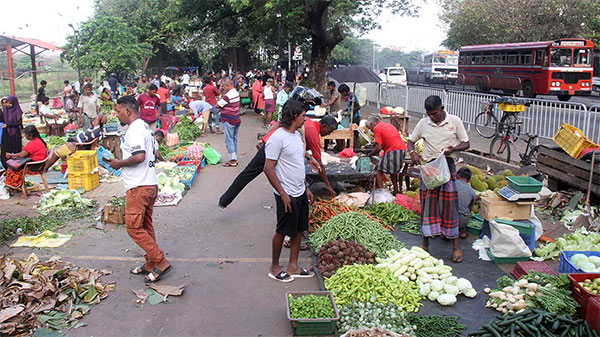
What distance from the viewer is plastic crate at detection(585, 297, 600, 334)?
410cm

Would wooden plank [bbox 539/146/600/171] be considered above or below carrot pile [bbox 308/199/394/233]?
above

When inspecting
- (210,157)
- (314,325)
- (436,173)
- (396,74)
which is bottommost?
(314,325)

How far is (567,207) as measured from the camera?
7.89 metres

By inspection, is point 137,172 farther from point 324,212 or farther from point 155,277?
point 324,212

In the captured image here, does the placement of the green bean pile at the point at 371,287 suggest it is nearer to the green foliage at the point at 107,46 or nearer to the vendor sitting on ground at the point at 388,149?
the vendor sitting on ground at the point at 388,149

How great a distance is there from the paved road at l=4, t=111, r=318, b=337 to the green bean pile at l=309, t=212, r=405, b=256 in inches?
14.7

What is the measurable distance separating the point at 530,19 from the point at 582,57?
9452mm

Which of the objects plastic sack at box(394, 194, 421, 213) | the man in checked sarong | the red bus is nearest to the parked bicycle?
plastic sack at box(394, 194, 421, 213)

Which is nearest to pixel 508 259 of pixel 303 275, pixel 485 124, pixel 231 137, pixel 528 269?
pixel 528 269

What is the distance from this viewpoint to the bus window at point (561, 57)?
76.9 feet

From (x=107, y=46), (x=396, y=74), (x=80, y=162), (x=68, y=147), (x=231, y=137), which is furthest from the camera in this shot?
(x=396, y=74)

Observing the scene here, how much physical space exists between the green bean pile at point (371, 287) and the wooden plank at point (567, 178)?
166 inches

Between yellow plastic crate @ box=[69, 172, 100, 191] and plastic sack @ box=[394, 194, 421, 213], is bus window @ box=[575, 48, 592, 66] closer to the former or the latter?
plastic sack @ box=[394, 194, 421, 213]

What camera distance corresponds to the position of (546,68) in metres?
23.6
